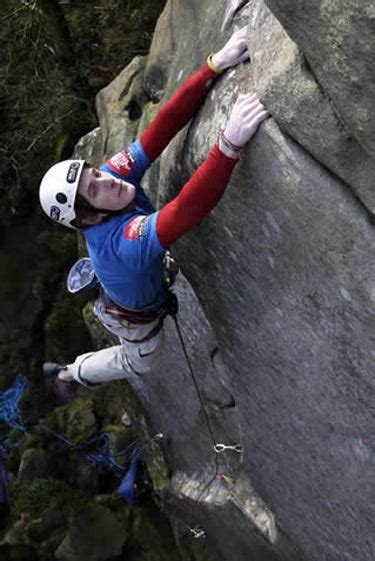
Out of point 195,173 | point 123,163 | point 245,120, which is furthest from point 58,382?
point 245,120

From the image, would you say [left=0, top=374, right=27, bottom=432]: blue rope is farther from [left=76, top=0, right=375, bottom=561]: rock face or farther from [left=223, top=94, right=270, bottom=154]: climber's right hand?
[left=223, top=94, right=270, bottom=154]: climber's right hand

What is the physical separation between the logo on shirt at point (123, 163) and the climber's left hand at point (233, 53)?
3.33 ft

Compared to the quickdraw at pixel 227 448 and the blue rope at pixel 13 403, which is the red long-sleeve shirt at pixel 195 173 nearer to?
the quickdraw at pixel 227 448

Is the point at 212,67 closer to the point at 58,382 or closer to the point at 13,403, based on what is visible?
the point at 58,382

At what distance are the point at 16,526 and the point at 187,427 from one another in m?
4.41

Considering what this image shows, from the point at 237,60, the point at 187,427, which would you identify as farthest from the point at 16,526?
the point at 237,60

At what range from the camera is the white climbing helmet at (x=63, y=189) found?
477 centimetres

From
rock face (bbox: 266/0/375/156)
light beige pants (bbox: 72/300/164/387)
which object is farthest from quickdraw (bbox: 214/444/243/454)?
rock face (bbox: 266/0/375/156)

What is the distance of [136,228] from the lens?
4762mm

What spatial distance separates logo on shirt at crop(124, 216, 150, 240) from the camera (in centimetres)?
472

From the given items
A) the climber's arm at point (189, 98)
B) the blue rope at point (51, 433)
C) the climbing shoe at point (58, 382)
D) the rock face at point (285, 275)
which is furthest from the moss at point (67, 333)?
the climber's arm at point (189, 98)

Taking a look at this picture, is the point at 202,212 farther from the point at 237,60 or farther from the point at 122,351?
the point at 122,351

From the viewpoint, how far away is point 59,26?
10320 millimetres

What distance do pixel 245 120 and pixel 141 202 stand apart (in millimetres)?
1416
